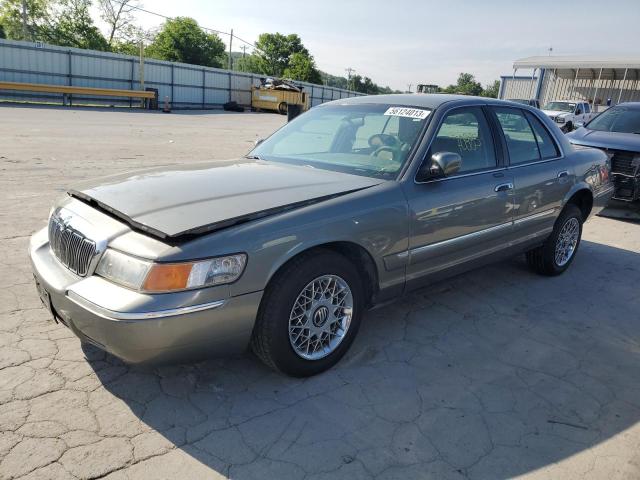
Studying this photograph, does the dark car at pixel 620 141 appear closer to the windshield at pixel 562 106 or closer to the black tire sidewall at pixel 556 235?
the black tire sidewall at pixel 556 235

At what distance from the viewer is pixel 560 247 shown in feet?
16.7

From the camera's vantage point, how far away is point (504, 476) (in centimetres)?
235

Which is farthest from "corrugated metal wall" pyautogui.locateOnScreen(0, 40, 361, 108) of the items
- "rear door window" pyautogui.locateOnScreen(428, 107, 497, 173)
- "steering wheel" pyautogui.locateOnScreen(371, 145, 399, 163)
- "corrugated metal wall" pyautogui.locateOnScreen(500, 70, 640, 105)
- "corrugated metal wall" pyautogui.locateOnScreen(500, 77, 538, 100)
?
"rear door window" pyautogui.locateOnScreen(428, 107, 497, 173)

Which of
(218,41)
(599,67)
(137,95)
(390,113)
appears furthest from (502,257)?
(218,41)

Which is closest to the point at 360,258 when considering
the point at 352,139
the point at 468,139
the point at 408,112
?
the point at 352,139

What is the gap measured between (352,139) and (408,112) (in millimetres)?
475

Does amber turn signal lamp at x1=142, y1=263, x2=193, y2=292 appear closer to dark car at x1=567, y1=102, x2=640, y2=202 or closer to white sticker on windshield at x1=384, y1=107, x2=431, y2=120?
white sticker on windshield at x1=384, y1=107, x2=431, y2=120

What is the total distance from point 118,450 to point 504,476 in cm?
180

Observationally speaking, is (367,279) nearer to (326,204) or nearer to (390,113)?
(326,204)

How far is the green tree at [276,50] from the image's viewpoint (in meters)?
78.4

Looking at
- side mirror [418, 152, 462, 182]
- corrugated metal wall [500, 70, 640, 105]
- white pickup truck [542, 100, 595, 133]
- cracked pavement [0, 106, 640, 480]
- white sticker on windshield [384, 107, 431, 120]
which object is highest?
corrugated metal wall [500, 70, 640, 105]

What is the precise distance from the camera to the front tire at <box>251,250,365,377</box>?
107 inches

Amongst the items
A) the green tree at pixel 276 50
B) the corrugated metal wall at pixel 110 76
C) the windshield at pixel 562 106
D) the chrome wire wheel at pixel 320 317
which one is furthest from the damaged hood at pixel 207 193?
the green tree at pixel 276 50

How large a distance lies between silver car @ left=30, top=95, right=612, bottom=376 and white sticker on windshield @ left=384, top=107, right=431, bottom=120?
0.6 inches
